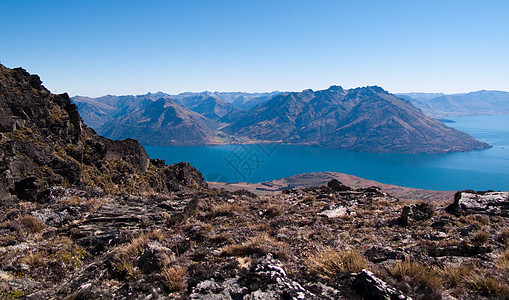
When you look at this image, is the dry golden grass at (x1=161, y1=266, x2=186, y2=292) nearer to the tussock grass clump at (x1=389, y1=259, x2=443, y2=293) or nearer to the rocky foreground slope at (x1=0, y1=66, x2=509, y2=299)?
the rocky foreground slope at (x1=0, y1=66, x2=509, y2=299)

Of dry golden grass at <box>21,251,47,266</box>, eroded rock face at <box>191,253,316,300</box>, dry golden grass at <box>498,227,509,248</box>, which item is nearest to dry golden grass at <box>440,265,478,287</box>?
eroded rock face at <box>191,253,316,300</box>

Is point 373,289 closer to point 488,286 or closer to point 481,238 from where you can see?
point 488,286

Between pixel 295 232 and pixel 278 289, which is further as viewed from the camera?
pixel 295 232

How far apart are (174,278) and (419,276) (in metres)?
5.37

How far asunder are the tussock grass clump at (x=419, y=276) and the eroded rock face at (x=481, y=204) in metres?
8.40

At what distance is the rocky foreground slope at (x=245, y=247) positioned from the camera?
5.36 meters

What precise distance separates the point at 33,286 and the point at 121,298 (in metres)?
2.27

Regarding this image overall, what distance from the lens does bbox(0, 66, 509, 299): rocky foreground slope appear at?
17.6 feet

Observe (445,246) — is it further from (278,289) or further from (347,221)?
(278,289)

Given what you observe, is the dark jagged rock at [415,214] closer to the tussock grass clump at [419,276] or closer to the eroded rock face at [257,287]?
the tussock grass clump at [419,276]

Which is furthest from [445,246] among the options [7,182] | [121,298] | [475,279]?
[7,182]

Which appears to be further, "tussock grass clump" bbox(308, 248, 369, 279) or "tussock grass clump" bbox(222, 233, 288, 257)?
"tussock grass clump" bbox(222, 233, 288, 257)

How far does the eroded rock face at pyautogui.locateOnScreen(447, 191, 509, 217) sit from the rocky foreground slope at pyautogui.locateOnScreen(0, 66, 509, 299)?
0.05 m

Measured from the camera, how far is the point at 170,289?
5.46m
